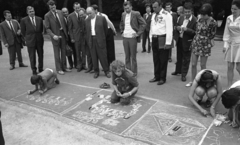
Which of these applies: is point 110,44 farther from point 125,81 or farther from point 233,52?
point 233,52

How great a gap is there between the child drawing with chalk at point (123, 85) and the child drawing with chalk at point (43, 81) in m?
1.73

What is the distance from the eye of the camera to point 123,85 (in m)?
4.16

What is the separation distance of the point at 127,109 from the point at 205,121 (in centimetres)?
131

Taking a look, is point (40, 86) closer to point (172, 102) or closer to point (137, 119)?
point (137, 119)

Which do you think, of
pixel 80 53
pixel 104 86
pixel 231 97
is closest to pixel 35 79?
pixel 104 86

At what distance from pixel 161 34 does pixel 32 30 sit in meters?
3.55

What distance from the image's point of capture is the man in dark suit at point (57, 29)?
599 cm

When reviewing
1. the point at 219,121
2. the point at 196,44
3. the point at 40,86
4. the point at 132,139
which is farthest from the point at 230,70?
the point at 40,86

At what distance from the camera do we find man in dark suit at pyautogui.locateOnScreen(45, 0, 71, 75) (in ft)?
19.7

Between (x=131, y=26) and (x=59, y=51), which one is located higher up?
(x=131, y=26)

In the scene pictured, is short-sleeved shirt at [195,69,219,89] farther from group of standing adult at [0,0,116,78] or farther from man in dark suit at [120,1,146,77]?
group of standing adult at [0,0,116,78]

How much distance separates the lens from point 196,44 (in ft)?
14.7

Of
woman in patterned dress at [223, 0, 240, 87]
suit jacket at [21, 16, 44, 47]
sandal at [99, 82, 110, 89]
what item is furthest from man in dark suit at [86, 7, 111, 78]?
woman in patterned dress at [223, 0, 240, 87]

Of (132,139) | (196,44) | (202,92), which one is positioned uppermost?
(196,44)
